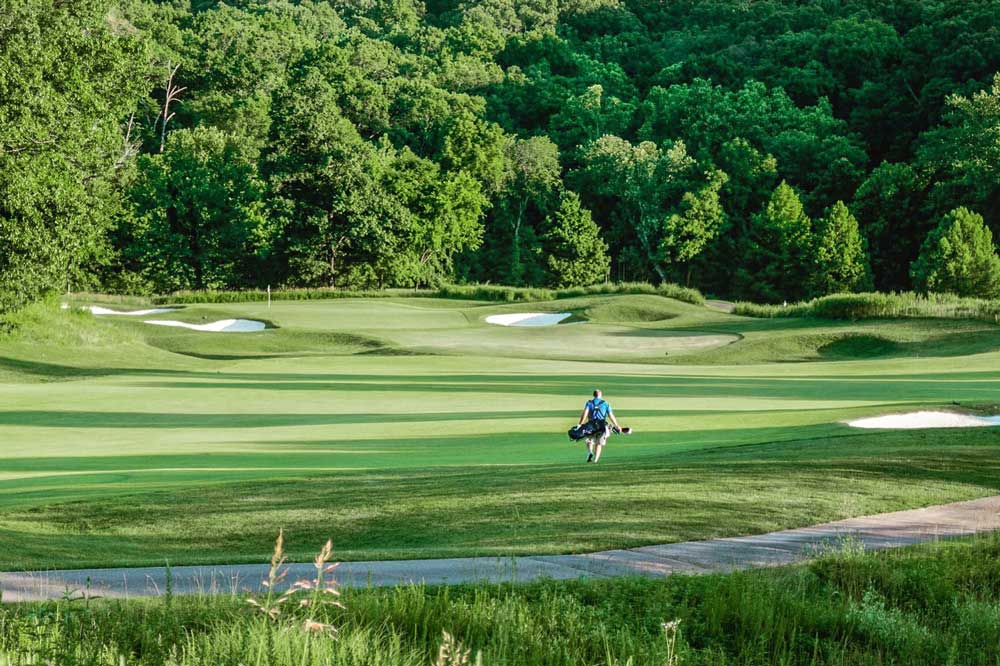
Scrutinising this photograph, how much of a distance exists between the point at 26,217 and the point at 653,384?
2082 centimetres

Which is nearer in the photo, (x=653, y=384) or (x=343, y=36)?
(x=653, y=384)

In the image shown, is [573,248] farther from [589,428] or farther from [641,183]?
[589,428]

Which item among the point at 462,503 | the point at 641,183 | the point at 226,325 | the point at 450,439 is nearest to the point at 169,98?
the point at 641,183

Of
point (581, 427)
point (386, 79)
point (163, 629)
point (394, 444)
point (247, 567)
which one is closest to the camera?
point (163, 629)

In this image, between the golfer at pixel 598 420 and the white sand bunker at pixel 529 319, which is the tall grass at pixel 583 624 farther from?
the white sand bunker at pixel 529 319

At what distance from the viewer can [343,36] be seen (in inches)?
3937

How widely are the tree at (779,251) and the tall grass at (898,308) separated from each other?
2819cm

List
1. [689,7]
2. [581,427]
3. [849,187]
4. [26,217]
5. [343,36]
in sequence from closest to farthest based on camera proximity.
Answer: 1. [581,427]
2. [26,217]
3. [849,187]
4. [343,36]
5. [689,7]

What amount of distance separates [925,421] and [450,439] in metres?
8.79

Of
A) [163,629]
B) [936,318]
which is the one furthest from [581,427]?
[936,318]

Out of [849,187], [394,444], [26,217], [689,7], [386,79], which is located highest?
[689,7]

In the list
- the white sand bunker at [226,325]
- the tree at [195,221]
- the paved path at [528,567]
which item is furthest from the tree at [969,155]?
the paved path at [528,567]

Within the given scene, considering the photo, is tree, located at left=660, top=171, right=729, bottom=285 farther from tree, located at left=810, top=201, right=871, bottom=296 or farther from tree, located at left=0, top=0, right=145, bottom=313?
tree, located at left=0, top=0, right=145, bottom=313

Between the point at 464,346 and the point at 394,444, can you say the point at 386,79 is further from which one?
the point at 394,444
